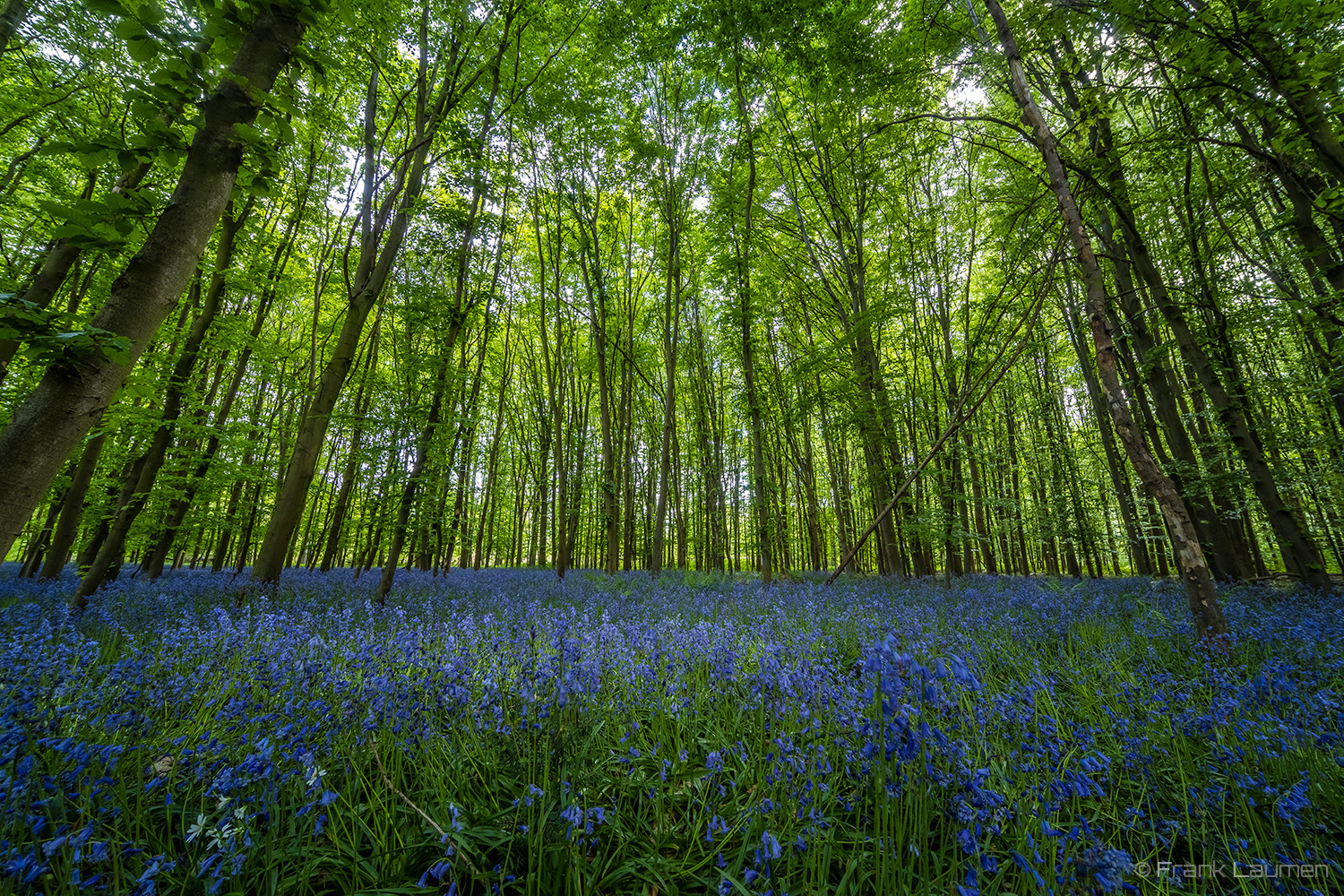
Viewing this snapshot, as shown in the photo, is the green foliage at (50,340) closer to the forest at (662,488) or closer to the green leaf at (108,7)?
the forest at (662,488)

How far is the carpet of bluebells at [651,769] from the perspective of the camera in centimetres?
163

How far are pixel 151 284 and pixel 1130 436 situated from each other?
21.0 feet

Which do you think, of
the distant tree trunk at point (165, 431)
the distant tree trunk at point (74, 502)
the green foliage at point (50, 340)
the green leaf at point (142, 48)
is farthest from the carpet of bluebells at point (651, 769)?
the distant tree trunk at point (74, 502)

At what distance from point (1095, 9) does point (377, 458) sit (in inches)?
424

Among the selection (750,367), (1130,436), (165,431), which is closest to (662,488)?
(750,367)

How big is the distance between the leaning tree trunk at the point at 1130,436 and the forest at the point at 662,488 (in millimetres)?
55

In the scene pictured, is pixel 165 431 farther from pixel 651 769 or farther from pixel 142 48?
pixel 651 769

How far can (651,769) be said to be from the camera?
100.0 inches

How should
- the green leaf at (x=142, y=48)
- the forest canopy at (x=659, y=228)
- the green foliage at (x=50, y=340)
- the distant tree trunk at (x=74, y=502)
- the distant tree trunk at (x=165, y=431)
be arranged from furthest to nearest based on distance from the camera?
the distant tree trunk at (x=74, y=502), the distant tree trunk at (x=165, y=431), the forest canopy at (x=659, y=228), the green leaf at (x=142, y=48), the green foliage at (x=50, y=340)

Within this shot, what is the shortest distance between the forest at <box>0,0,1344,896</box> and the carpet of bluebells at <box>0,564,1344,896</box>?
33 millimetres

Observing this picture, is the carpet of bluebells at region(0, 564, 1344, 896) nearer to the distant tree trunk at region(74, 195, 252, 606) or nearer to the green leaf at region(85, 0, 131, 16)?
the green leaf at region(85, 0, 131, 16)

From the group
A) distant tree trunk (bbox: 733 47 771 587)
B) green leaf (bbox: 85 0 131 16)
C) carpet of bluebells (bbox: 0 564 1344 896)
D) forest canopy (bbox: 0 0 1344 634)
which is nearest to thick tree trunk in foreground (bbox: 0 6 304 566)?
forest canopy (bbox: 0 0 1344 634)

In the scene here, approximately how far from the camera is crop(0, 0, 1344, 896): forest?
5.76ft

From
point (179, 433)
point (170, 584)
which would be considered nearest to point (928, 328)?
point (179, 433)
